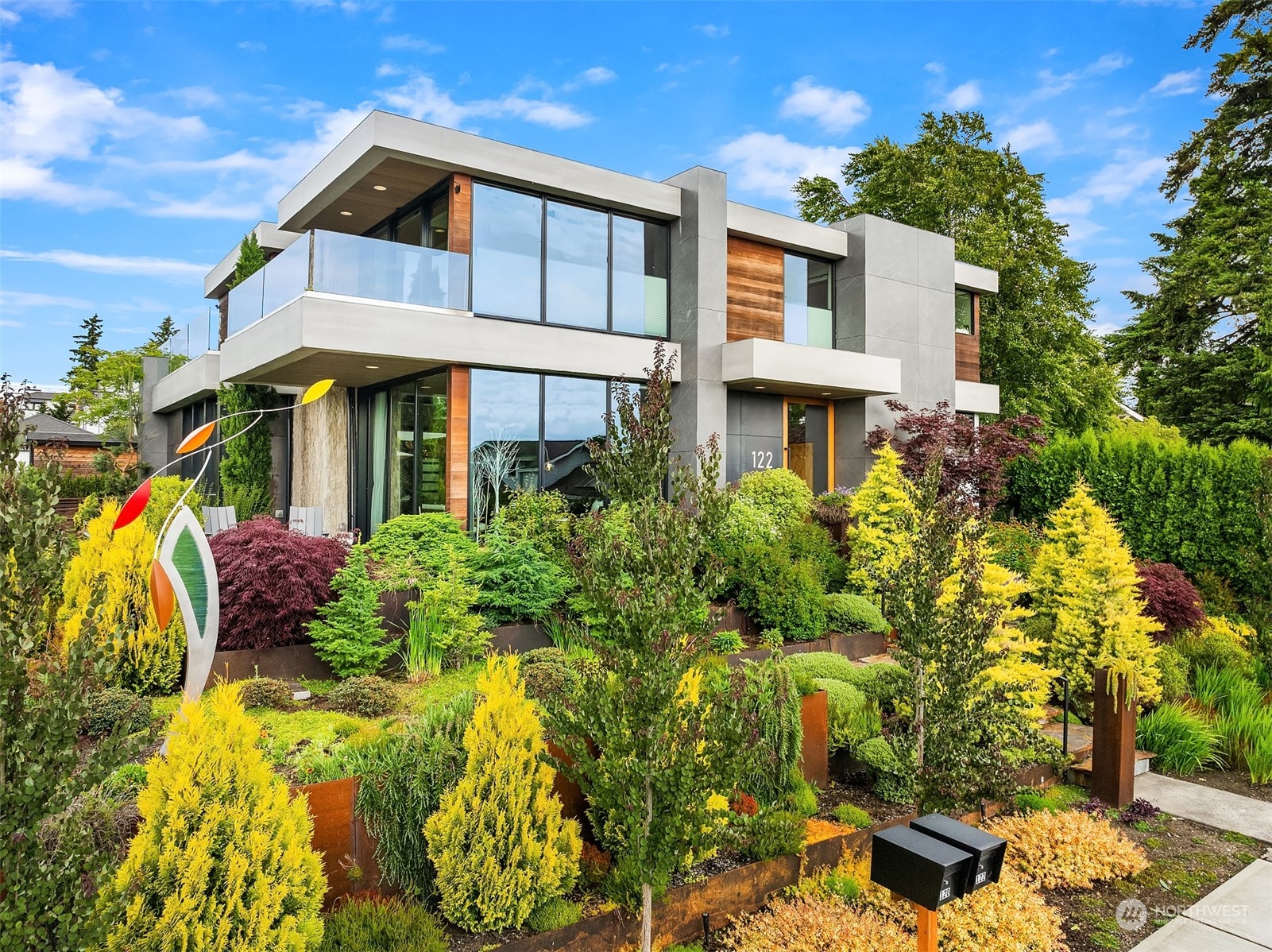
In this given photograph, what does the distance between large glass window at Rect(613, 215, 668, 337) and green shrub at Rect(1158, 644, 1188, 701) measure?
838 cm

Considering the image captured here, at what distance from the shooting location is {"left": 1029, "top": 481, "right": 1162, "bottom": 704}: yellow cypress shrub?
260 inches

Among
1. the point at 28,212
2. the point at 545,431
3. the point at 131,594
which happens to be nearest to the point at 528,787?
the point at 131,594

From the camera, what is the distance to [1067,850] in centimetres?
481

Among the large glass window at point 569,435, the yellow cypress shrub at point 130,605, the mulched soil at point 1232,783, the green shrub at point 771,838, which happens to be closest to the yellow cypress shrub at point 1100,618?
the mulched soil at point 1232,783

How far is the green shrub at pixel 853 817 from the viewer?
493 centimetres

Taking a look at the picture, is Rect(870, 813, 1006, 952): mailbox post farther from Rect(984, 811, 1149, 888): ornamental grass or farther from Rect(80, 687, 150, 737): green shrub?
Rect(80, 687, 150, 737): green shrub

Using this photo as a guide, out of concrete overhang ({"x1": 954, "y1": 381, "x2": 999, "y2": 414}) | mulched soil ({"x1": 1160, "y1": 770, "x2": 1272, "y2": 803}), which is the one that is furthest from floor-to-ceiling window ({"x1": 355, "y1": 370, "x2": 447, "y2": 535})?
concrete overhang ({"x1": 954, "y1": 381, "x2": 999, "y2": 414})

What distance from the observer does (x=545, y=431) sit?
11531 millimetres

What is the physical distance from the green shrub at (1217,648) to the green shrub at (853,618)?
10.5 ft

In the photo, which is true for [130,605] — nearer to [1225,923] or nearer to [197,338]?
[1225,923]

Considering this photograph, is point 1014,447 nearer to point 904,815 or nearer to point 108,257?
point 904,815

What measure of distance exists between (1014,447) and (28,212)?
2186 centimetres

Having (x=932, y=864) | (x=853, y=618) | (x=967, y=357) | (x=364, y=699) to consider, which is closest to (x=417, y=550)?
(x=364, y=699)

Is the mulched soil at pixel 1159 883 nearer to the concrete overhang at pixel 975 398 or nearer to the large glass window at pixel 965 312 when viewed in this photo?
the concrete overhang at pixel 975 398
